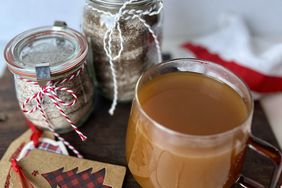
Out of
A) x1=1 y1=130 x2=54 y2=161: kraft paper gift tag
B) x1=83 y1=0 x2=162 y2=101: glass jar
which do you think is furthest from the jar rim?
x1=1 y1=130 x2=54 y2=161: kraft paper gift tag

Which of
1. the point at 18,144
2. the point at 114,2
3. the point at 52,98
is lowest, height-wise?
the point at 18,144

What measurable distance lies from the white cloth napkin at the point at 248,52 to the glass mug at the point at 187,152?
201 millimetres

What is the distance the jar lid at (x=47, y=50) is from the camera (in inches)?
20.0

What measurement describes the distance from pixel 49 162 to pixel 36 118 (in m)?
0.07

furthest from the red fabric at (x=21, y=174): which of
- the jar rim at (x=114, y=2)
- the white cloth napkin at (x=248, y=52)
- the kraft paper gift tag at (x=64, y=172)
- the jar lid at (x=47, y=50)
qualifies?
the white cloth napkin at (x=248, y=52)

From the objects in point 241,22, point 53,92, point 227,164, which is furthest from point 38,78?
point 241,22

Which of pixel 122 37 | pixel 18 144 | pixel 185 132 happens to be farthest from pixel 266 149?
pixel 18 144

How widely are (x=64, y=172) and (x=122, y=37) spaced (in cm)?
22

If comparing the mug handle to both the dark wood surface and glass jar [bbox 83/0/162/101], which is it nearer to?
the dark wood surface

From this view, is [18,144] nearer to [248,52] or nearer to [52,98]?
[52,98]

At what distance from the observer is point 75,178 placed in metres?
0.52

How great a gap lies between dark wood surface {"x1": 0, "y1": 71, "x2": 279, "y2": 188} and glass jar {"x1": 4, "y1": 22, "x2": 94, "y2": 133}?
34 mm

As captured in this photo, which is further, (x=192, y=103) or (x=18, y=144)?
(x=18, y=144)

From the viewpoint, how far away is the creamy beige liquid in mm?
417
